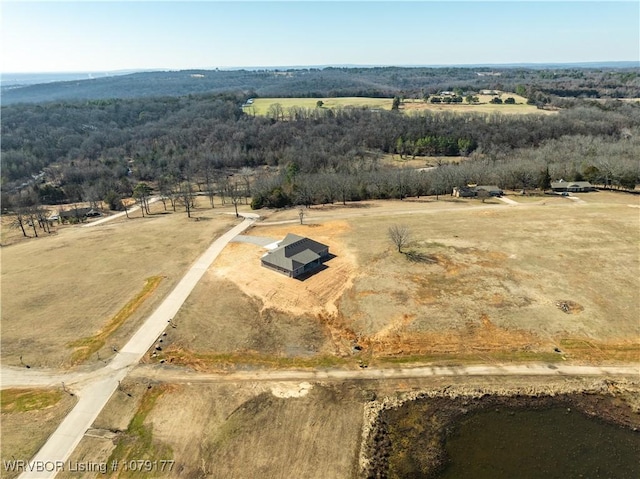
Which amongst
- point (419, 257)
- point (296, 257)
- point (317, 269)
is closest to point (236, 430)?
point (296, 257)

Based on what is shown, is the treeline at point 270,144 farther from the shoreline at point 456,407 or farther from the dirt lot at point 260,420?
the shoreline at point 456,407

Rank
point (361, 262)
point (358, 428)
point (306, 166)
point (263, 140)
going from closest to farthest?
point (358, 428)
point (361, 262)
point (306, 166)
point (263, 140)

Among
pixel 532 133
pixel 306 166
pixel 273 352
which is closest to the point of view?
pixel 273 352

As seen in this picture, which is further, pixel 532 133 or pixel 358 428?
pixel 532 133

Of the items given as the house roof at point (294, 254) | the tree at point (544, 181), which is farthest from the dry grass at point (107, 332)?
the tree at point (544, 181)

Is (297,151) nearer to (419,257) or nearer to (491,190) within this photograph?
(491,190)

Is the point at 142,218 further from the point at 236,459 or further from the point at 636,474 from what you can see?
the point at 636,474

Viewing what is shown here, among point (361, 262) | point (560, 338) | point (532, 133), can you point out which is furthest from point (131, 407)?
point (532, 133)

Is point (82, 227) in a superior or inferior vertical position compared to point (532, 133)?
inferior
